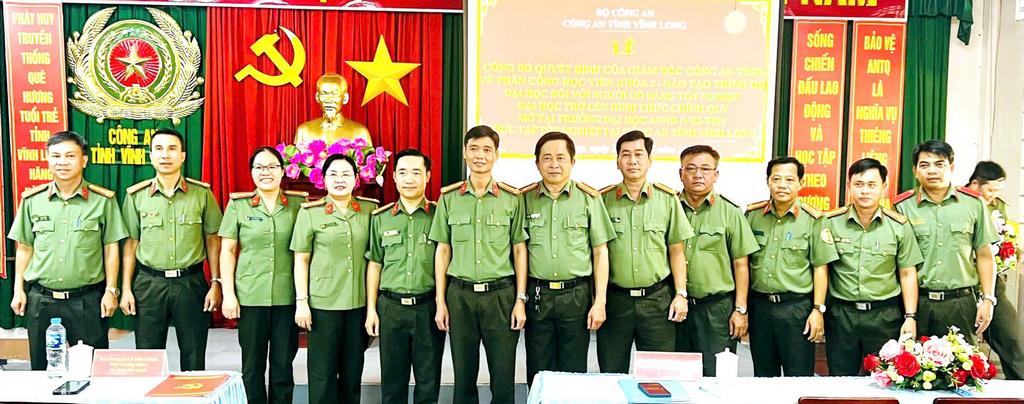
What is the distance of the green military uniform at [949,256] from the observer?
378cm

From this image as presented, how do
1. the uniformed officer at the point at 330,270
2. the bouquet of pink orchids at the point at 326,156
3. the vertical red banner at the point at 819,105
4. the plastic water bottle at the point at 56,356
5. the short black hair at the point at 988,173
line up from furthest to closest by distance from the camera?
the vertical red banner at the point at 819,105 → the bouquet of pink orchids at the point at 326,156 → the short black hair at the point at 988,173 → the uniformed officer at the point at 330,270 → the plastic water bottle at the point at 56,356

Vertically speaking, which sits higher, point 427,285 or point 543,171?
point 543,171

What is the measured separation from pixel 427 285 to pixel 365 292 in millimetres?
300

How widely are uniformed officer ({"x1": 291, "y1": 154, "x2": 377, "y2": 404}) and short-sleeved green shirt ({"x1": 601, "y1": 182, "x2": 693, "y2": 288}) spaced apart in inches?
46.6

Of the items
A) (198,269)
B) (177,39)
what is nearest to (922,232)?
(198,269)

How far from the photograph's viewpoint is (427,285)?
12.0ft

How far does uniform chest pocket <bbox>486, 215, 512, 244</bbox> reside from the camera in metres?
3.63

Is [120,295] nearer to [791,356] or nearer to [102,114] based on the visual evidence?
[102,114]

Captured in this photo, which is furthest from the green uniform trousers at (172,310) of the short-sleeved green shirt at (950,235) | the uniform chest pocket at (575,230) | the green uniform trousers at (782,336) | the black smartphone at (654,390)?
the short-sleeved green shirt at (950,235)

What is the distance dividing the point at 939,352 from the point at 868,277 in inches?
37.2

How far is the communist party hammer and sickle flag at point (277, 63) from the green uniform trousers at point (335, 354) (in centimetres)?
244

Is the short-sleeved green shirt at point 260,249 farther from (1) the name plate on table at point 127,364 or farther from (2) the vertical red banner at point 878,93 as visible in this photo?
(2) the vertical red banner at point 878,93

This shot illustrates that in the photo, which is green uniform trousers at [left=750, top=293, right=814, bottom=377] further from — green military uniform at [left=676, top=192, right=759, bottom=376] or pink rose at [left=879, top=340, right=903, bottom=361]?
pink rose at [left=879, top=340, right=903, bottom=361]

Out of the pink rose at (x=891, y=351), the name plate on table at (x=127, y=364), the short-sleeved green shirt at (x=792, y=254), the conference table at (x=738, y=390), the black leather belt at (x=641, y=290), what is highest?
the short-sleeved green shirt at (x=792, y=254)
